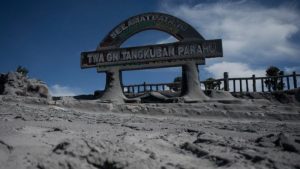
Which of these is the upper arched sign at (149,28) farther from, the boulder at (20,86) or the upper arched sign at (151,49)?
the boulder at (20,86)

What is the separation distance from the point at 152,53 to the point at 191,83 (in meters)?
2.51

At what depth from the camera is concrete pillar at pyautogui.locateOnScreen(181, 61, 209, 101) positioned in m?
13.7

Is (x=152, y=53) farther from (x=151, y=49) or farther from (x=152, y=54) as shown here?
(x=151, y=49)

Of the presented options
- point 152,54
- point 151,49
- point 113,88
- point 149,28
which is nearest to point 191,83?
point 152,54

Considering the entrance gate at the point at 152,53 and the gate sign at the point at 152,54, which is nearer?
the entrance gate at the point at 152,53

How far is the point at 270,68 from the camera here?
3428 cm

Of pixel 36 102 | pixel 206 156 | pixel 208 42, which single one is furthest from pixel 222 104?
pixel 206 156

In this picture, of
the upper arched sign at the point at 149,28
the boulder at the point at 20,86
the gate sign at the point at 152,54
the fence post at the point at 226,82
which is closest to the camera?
the boulder at the point at 20,86

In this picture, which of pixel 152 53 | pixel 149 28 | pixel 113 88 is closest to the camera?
pixel 113 88

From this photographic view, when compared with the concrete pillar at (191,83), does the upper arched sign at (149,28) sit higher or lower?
higher

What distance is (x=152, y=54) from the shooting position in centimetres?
1488

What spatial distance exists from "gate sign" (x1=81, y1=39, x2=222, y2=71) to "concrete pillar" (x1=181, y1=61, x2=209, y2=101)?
41 centimetres

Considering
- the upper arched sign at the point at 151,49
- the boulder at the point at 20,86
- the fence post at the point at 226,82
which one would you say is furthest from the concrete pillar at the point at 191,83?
the boulder at the point at 20,86

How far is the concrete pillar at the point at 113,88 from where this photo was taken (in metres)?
14.3
